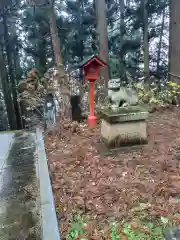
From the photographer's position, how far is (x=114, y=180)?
297cm

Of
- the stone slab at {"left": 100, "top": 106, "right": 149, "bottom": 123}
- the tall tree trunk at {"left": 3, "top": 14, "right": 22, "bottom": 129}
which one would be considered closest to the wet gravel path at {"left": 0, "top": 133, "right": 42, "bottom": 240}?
the stone slab at {"left": 100, "top": 106, "right": 149, "bottom": 123}

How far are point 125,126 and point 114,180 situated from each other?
115 cm

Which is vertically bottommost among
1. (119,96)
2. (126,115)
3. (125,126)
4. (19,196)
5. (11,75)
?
(19,196)

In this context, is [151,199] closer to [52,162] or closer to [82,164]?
[82,164]

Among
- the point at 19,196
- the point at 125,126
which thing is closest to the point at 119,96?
the point at 125,126

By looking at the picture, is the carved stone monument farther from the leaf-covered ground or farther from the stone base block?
the leaf-covered ground

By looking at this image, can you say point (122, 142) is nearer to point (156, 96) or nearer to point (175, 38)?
point (156, 96)

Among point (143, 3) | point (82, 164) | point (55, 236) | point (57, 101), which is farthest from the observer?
point (143, 3)

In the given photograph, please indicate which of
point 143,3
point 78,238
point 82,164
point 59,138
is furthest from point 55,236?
point 143,3

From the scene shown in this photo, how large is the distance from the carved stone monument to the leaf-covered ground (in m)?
0.17

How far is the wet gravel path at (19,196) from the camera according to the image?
204cm

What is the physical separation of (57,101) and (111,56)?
27.0 feet

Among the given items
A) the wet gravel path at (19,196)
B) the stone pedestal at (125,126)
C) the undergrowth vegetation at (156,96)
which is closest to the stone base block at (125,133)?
the stone pedestal at (125,126)

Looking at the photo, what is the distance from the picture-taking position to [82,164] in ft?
11.6
